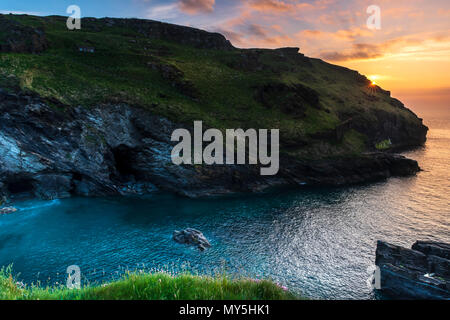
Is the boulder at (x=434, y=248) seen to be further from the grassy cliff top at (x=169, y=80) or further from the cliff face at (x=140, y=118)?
the grassy cliff top at (x=169, y=80)

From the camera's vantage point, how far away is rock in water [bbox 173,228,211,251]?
137 feet

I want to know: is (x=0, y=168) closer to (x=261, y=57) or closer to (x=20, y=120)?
(x=20, y=120)

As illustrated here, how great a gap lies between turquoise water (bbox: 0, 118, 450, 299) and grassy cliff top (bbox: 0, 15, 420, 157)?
24.9m

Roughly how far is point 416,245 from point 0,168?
7677 cm

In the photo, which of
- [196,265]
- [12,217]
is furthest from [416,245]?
[12,217]

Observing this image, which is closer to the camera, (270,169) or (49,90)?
(49,90)

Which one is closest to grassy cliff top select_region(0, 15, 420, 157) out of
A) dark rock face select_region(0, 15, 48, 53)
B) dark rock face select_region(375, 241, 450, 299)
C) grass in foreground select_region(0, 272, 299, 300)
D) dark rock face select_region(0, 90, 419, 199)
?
dark rock face select_region(0, 15, 48, 53)

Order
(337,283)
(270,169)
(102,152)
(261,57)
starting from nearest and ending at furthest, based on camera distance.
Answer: (337,283) < (102,152) < (270,169) < (261,57)

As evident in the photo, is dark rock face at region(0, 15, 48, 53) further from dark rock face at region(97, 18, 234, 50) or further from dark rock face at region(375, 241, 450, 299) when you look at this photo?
dark rock face at region(375, 241, 450, 299)

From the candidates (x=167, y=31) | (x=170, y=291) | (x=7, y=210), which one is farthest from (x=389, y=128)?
(x=7, y=210)

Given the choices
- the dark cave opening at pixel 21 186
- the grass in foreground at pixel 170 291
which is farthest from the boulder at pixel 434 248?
the dark cave opening at pixel 21 186

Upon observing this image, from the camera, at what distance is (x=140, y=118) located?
69688 mm

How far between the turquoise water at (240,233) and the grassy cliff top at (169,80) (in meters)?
24.9

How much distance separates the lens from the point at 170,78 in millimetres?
89500
